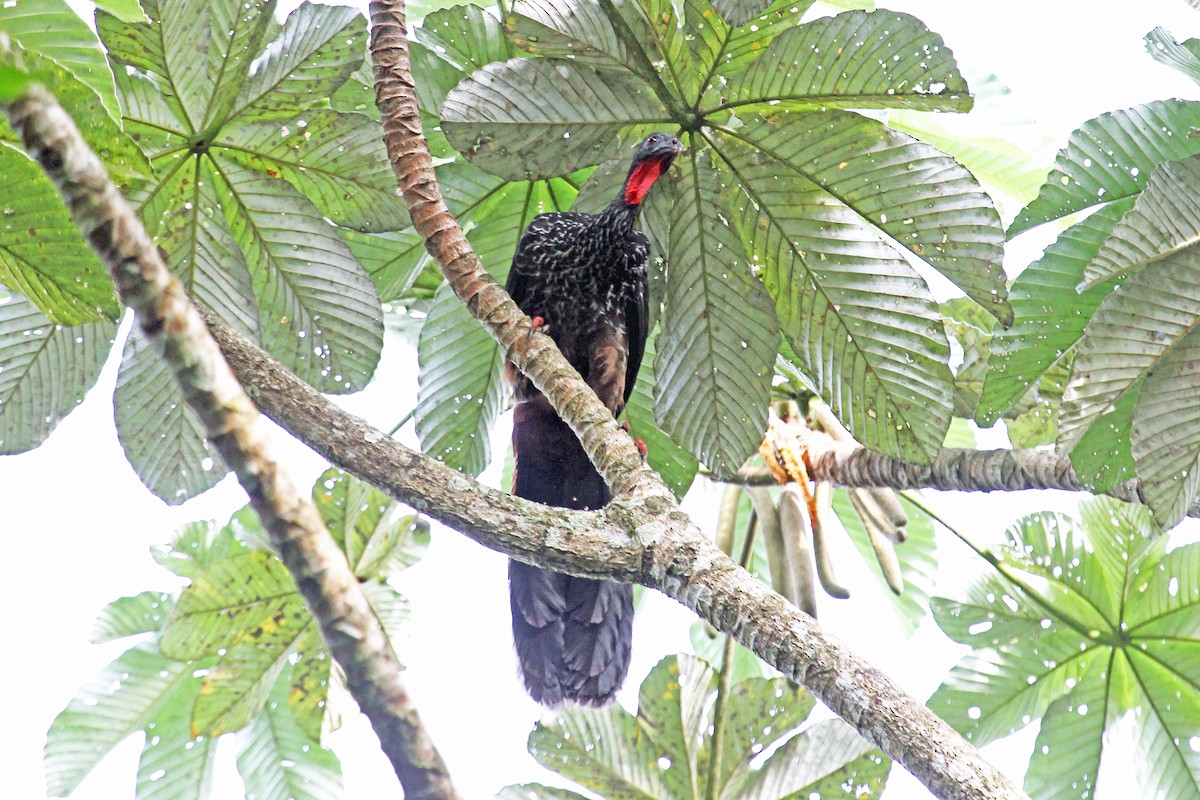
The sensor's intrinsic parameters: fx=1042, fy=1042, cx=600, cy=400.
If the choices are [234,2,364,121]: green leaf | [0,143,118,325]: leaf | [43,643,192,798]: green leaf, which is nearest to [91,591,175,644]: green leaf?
[43,643,192,798]: green leaf

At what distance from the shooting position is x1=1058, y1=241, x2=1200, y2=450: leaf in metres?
2.08

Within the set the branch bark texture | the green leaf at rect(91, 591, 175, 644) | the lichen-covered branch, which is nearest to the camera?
the lichen-covered branch

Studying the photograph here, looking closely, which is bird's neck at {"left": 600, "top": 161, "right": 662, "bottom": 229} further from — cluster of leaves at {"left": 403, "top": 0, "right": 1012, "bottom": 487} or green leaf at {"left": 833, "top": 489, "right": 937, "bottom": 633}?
green leaf at {"left": 833, "top": 489, "right": 937, "bottom": 633}

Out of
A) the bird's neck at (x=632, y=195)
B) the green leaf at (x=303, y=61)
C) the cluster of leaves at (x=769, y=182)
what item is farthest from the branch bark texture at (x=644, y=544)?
the bird's neck at (x=632, y=195)

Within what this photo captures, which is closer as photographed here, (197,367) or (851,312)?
(197,367)

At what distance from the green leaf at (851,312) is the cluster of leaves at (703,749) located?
2.52ft

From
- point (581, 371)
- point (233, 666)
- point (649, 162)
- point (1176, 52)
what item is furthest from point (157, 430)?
point (1176, 52)

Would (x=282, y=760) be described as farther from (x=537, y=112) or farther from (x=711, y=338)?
(x=537, y=112)

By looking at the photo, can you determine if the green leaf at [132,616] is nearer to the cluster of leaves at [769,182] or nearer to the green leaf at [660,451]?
the green leaf at [660,451]

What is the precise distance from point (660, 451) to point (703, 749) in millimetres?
802

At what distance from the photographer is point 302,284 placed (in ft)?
8.20

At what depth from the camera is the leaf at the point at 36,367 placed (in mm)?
2453

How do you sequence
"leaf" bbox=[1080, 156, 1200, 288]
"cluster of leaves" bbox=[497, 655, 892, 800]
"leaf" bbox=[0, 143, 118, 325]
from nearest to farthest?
"leaf" bbox=[0, 143, 118, 325], "leaf" bbox=[1080, 156, 1200, 288], "cluster of leaves" bbox=[497, 655, 892, 800]

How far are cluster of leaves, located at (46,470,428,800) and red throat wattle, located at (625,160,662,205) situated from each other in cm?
109
